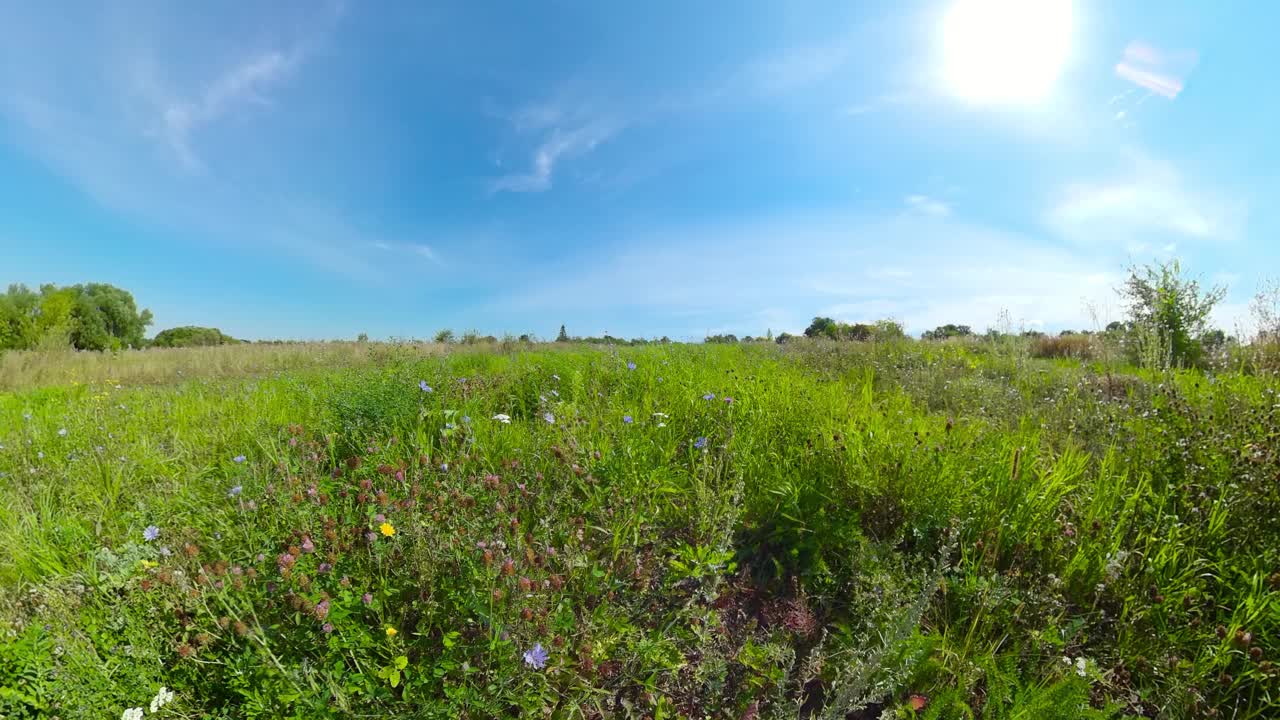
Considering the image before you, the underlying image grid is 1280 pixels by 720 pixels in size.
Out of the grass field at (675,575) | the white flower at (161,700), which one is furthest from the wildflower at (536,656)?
the white flower at (161,700)

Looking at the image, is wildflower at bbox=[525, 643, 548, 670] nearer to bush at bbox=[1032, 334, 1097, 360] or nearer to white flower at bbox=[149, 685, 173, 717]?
white flower at bbox=[149, 685, 173, 717]

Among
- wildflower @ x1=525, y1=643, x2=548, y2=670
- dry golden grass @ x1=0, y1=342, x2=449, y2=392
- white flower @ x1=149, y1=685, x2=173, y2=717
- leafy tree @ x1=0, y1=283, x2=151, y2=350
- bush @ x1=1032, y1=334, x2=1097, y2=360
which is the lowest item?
white flower @ x1=149, y1=685, x2=173, y2=717

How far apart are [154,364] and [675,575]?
1745 centimetres

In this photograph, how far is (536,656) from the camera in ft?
4.45

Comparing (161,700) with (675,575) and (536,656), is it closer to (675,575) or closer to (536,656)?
(536,656)

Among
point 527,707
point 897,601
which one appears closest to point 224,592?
point 527,707

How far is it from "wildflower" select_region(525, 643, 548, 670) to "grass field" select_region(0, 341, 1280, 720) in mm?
10

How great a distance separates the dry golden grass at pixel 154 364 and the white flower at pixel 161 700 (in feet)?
34.0

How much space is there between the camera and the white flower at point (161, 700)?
4.39 ft

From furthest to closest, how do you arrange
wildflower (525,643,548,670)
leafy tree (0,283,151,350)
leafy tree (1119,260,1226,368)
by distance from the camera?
leafy tree (0,283,151,350) → leafy tree (1119,260,1226,368) → wildflower (525,643,548,670)

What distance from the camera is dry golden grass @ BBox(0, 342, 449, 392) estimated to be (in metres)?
10.9

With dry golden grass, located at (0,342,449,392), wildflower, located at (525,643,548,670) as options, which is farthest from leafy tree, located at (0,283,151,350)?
wildflower, located at (525,643,548,670)

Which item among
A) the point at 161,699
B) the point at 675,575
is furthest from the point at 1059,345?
the point at 161,699

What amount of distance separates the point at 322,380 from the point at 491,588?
6181 millimetres
